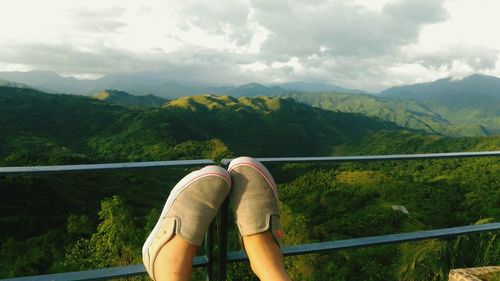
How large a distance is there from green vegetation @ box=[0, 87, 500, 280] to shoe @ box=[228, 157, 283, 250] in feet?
1.27

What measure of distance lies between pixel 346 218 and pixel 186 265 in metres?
→ 43.1

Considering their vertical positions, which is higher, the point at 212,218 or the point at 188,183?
the point at 188,183

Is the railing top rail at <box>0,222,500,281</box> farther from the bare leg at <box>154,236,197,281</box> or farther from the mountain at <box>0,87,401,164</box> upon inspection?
the mountain at <box>0,87,401,164</box>

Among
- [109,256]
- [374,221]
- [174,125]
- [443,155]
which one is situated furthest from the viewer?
[174,125]

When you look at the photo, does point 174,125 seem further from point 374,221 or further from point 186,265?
point 186,265

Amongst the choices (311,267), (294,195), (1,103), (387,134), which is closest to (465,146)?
(387,134)

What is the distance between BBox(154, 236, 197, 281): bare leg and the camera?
1.71 m

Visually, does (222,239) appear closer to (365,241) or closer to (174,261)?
(174,261)

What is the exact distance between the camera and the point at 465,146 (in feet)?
334

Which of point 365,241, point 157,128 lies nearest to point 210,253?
point 365,241

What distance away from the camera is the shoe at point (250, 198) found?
6.01 ft

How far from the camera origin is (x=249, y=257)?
1838 mm

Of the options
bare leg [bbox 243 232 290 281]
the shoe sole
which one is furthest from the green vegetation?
bare leg [bbox 243 232 290 281]

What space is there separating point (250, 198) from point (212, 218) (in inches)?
7.6
